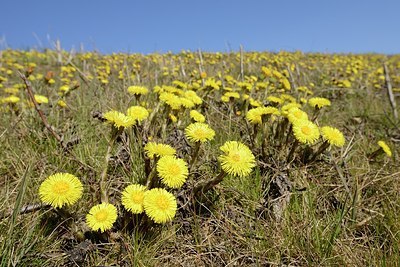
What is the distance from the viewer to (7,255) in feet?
4.24

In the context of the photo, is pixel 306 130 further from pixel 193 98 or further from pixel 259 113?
pixel 193 98

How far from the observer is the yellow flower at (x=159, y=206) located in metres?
1.39

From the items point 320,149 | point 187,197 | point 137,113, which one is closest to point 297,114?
point 320,149

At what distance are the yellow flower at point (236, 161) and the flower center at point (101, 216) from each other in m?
0.55

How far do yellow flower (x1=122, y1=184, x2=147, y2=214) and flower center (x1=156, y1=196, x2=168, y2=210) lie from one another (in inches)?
3.1

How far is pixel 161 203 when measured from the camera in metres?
1.43

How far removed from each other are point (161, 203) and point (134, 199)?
0.13m

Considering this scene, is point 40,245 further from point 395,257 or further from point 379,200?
point 379,200

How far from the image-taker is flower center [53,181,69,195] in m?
1.39

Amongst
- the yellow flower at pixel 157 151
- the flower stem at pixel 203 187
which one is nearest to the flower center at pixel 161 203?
the yellow flower at pixel 157 151

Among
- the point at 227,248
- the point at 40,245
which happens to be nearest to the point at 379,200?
the point at 227,248

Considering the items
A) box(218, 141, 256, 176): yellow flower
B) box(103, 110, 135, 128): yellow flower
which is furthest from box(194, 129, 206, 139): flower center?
box(103, 110, 135, 128): yellow flower

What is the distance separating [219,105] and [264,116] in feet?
3.81

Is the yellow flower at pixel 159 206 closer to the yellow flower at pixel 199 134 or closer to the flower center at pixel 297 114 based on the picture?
the yellow flower at pixel 199 134
